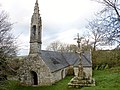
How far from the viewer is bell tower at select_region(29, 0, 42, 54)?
30.6 m

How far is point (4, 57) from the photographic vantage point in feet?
39.4

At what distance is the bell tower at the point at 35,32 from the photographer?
3062 centimetres

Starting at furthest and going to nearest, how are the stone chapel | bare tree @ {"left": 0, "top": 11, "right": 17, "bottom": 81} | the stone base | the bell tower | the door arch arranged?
the door arch → the bell tower → the stone chapel → the stone base → bare tree @ {"left": 0, "top": 11, "right": 17, "bottom": 81}

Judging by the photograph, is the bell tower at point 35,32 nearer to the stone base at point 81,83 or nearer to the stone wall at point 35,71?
the stone wall at point 35,71

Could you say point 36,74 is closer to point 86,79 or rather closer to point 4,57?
point 86,79

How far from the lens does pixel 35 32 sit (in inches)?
1233

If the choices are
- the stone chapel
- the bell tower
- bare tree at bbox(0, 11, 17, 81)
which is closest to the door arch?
the stone chapel

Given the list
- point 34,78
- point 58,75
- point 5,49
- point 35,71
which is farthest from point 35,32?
point 5,49

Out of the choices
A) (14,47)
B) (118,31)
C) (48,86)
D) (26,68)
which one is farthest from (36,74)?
(118,31)

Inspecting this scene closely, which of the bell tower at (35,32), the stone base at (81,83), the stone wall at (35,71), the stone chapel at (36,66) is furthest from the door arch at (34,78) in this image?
the stone base at (81,83)

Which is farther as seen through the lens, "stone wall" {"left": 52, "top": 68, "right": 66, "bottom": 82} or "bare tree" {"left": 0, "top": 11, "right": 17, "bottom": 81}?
"stone wall" {"left": 52, "top": 68, "right": 66, "bottom": 82}

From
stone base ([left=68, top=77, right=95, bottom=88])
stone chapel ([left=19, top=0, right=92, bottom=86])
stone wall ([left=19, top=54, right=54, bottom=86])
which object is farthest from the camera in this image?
stone chapel ([left=19, top=0, right=92, bottom=86])

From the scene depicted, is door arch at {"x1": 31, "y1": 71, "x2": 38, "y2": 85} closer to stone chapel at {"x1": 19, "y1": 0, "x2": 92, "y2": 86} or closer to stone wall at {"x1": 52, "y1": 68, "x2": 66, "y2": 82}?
stone chapel at {"x1": 19, "y1": 0, "x2": 92, "y2": 86}

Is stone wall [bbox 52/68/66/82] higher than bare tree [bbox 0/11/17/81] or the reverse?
the reverse
